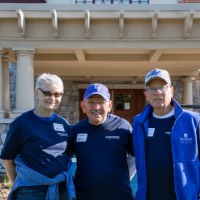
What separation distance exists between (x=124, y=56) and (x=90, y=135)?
6793mm

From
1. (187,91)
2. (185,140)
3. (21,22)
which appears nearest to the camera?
(185,140)

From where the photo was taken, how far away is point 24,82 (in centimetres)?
749

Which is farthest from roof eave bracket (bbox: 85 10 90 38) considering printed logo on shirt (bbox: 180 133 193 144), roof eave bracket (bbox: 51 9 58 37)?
printed logo on shirt (bbox: 180 133 193 144)

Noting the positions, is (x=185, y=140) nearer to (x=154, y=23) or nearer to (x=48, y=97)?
(x=48, y=97)

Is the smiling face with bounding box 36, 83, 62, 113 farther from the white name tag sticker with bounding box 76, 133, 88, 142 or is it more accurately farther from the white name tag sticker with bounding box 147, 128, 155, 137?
the white name tag sticker with bounding box 147, 128, 155, 137

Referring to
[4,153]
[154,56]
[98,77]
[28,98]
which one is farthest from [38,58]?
[4,153]

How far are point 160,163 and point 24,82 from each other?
5506 mm

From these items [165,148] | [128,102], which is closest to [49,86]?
[165,148]

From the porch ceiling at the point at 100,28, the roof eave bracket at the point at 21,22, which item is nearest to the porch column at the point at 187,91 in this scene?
the porch ceiling at the point at 100,28

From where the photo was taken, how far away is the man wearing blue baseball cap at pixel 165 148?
234cm

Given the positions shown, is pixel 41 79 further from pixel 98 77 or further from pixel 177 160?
pixel 98 77

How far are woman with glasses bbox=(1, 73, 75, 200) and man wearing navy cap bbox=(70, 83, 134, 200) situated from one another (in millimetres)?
131

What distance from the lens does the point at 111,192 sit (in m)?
2.52

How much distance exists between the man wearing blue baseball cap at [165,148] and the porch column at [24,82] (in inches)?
207
